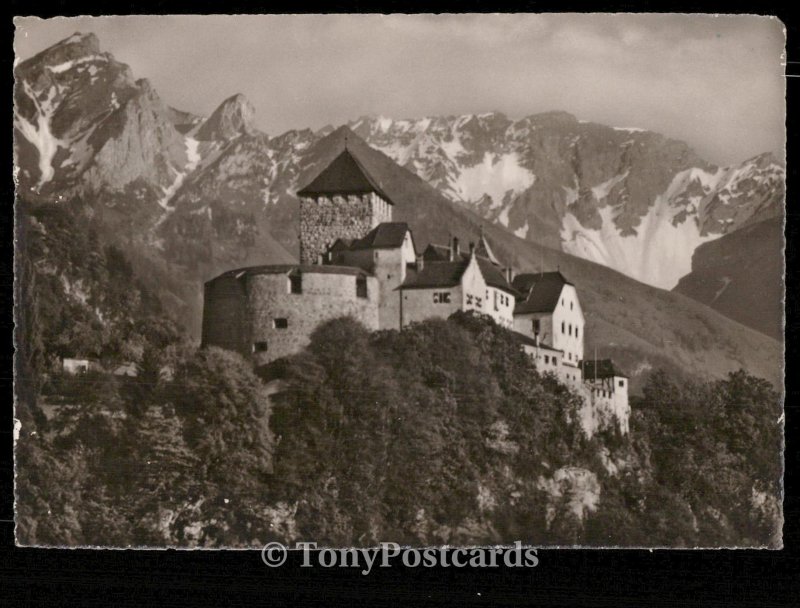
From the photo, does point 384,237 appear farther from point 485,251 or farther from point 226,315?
point 226,315

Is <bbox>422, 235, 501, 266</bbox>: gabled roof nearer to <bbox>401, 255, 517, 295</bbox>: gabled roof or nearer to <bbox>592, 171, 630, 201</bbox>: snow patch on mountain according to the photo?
<bbox>401, 255, 517, 295</bbox>: gabled roof

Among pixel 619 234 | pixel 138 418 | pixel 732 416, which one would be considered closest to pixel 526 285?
pixel 619 234

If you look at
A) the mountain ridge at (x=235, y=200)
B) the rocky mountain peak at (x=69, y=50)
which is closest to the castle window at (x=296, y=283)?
the mountain ridge at (x=235, y=200)

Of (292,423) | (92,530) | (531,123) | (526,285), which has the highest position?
(531,123)

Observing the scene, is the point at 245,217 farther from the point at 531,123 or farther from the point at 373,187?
the point at 531,123

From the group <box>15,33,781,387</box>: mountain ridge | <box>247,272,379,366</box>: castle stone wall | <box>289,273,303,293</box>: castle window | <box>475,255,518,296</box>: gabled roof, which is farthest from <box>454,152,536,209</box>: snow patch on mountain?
<box>289,273,303,293</box>: castle window

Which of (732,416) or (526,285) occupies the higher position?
(526,285)

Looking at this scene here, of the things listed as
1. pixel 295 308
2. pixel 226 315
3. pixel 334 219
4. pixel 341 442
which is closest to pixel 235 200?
pixel 334 219
